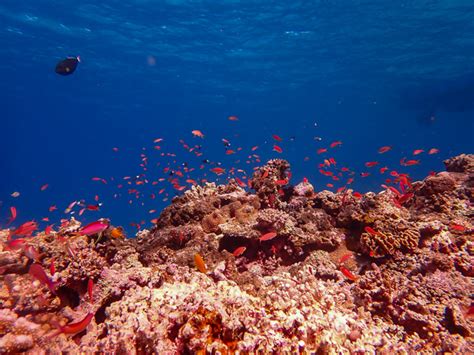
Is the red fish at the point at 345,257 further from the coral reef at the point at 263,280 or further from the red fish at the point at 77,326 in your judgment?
the red fish at the point at 77,326

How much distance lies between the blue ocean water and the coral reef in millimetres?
6795

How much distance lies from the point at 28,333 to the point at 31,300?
82cm

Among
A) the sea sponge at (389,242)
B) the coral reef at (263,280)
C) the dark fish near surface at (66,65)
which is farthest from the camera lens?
the dark fish near surface at (66,65)

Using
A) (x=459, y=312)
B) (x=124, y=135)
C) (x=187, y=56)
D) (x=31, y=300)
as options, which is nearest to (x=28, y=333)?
(x=31, y=300)

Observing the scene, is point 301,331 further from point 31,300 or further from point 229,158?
point 229,158

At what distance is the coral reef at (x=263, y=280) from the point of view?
3.40 metres

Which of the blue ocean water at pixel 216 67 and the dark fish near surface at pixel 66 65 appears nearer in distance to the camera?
the dark fish near surface at pixel 66 65

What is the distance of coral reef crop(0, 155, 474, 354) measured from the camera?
3.40 meters

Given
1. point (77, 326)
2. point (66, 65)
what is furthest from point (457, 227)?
point (66, 65)

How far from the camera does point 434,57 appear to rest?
113 ft

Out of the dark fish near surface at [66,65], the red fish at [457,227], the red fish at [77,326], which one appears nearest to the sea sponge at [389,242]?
the red fish at [457,227]

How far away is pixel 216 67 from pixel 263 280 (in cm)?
A: 3974

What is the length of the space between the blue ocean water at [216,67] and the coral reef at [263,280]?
679 centimetres

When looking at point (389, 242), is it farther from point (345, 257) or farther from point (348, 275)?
point (348, 275)
